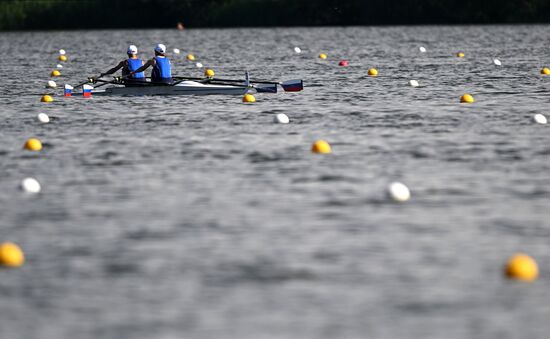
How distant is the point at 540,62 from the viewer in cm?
4234

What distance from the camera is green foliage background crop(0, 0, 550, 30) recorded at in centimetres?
8900

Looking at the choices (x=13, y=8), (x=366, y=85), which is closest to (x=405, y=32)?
(x=13, y=8)

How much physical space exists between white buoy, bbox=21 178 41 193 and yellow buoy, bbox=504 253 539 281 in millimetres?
7045

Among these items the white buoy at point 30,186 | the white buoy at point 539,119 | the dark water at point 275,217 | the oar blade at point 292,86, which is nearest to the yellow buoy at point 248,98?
the dark water at point 275,217

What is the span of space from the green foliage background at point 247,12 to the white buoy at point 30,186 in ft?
242

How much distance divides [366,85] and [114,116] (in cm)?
982

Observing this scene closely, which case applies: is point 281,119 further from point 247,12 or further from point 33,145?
point 247,12

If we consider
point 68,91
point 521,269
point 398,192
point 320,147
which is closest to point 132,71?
point 68,91

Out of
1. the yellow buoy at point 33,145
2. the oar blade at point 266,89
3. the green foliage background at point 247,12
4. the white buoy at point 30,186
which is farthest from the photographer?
the green foliage background at point 247,12

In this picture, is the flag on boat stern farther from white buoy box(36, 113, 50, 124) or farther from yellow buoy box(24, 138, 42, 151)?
yellow buoy box(24, 138, 42, 151)

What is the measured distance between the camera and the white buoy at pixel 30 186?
52.6ft

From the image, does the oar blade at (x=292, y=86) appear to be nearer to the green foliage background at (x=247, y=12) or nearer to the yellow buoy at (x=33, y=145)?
the yellow buoy at (x=33, y=145)

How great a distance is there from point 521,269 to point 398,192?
13.2 feet

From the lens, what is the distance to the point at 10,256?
12.0 metres
